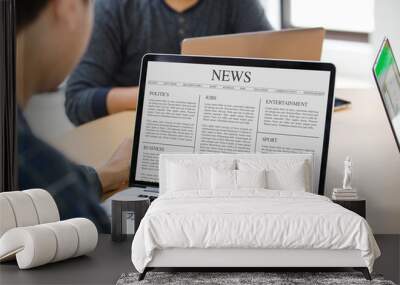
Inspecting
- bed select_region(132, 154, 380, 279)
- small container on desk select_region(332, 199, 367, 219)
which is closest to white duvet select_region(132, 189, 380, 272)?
bed select_region(132, 154, 380, 279)

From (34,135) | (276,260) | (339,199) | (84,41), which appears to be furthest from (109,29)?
(276,260)

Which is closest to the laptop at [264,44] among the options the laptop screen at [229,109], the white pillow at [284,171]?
the laptop screen at [229,109]

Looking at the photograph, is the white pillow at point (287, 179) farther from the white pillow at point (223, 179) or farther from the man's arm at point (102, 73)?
the man's arm at point (102, 73)

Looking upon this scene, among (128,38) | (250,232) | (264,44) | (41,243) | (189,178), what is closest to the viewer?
(250,232)

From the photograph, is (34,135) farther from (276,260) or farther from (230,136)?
(276,260)

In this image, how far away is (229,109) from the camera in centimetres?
756

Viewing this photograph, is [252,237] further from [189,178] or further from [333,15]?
[333,15]

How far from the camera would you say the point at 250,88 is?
755 cm

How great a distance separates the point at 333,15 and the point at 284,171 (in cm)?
192

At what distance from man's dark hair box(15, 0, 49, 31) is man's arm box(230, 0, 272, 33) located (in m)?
1.96

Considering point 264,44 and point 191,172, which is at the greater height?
point 264,44

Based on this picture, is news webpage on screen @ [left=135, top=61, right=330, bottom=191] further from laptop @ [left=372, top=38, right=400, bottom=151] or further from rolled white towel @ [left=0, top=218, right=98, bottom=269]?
rolled white towel @ [left=0, top=218, right=98, bottom=269]

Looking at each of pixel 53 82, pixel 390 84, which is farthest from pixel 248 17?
pixel 53 82

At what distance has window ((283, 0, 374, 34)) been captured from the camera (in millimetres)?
7914
